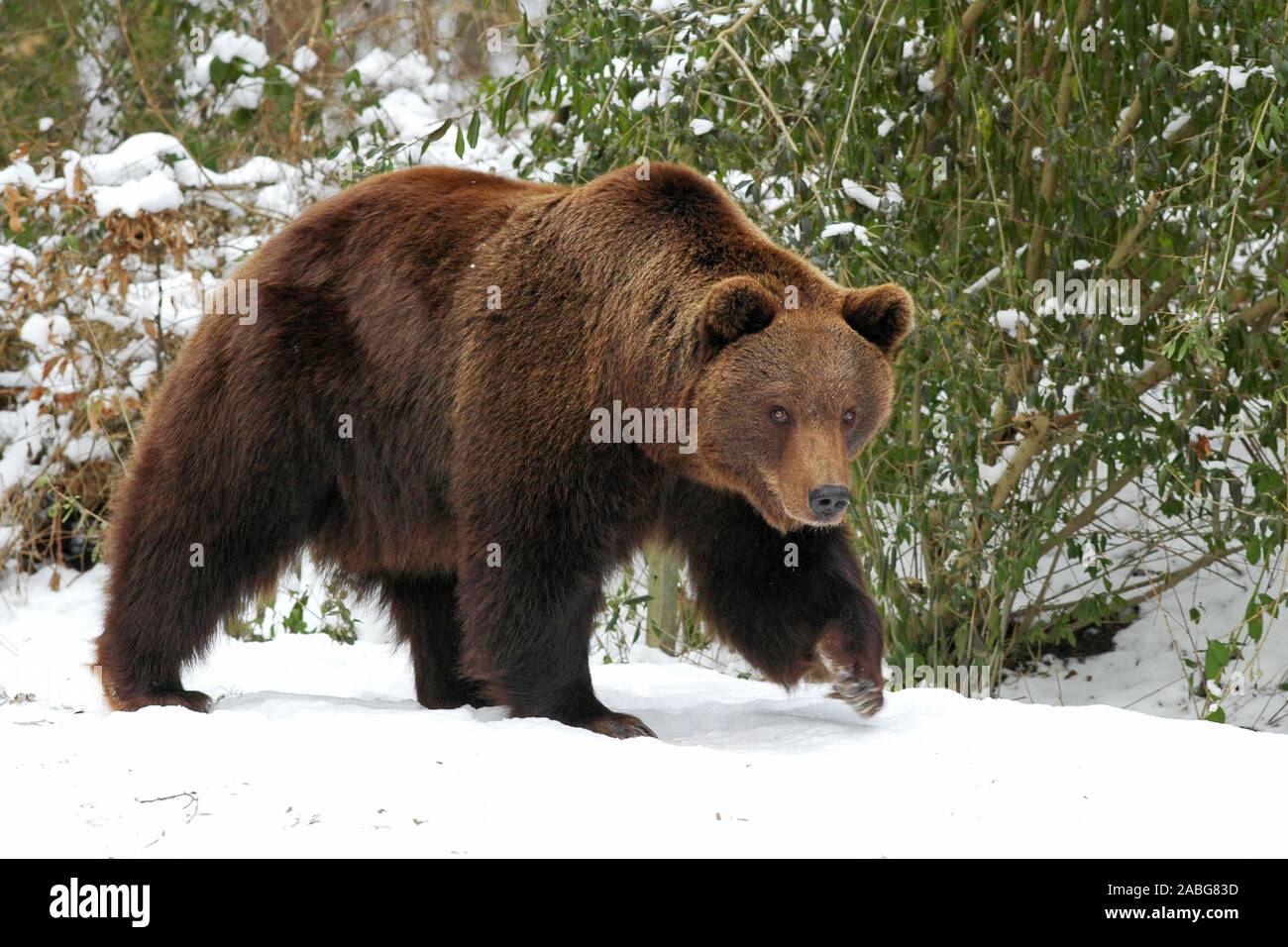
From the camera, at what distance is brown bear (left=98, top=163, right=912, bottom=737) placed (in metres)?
4.96

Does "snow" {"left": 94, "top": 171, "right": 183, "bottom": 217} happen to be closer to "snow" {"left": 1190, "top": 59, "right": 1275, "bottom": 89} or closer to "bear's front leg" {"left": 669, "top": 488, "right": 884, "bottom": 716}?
"bear's front leg" {"left": 669, "top": 488, "right": 884, "bottom": 716}

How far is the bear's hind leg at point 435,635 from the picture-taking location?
6.05 m

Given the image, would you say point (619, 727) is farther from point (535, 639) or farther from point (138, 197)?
point (138, 197)

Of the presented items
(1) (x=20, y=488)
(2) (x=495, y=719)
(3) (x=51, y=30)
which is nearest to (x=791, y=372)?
(2) (x=495, y=719)

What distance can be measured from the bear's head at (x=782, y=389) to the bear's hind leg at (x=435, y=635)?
1.52 metres

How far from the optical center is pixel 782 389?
4.85 m

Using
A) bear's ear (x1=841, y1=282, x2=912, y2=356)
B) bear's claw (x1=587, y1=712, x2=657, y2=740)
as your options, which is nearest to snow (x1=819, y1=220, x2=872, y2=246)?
bear's ear (x1=841, y1=282, x2=912, y2=356)

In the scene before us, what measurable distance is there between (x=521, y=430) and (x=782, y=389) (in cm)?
90

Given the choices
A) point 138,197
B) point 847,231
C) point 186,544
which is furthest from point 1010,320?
point 138,197

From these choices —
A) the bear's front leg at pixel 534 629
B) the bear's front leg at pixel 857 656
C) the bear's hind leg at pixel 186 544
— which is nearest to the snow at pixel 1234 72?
the bear's front leg at pixel 857 656

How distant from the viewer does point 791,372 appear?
487 centimetres

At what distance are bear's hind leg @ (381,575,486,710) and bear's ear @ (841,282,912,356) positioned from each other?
200cm

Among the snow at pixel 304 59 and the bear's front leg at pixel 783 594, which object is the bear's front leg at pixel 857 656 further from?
the snow at pixel 304 59

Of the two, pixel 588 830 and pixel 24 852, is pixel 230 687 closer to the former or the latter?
pixel 24 852
